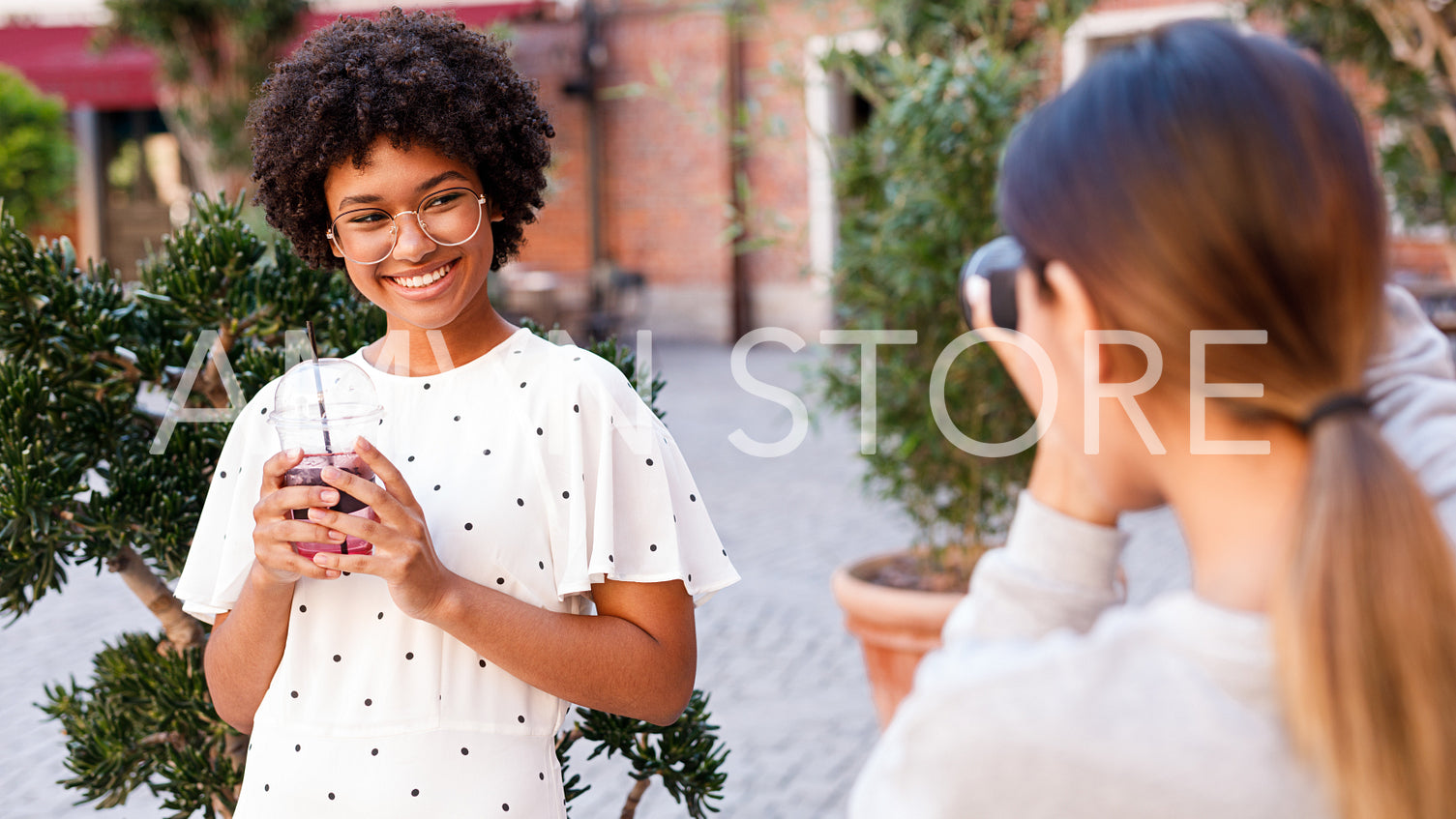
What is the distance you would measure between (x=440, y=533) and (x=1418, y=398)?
42.9 inches

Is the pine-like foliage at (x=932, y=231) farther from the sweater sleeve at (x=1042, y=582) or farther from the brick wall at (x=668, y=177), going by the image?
the brick wall at (x=668, y=177)

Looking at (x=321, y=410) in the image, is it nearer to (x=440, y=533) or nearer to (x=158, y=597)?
(x=440, y=533)

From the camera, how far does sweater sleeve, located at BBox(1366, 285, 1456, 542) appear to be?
0.95 m

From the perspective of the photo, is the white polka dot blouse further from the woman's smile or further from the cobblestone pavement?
the cobblestone pavement

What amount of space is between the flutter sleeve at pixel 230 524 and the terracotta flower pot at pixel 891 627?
7.44 feet

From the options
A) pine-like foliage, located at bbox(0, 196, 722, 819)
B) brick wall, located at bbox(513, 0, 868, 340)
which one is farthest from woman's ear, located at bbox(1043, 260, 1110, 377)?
brick wall, located at bbox(513, 0, 868, 340)

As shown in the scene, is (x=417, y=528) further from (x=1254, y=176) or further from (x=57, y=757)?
(x=57, y=757)

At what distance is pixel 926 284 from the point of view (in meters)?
3.65

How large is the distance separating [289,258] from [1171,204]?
1.73 meters

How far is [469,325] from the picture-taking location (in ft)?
5.47

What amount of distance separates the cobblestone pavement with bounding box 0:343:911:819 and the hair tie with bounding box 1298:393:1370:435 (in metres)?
2.51

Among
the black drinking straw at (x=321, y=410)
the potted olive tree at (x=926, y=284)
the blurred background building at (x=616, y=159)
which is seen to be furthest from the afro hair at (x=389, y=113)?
the blurred background building at (x=616, y=159)

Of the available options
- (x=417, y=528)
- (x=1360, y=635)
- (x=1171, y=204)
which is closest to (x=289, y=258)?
(x=417, y=528)

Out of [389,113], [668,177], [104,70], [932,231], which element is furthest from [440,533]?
[104,70]
